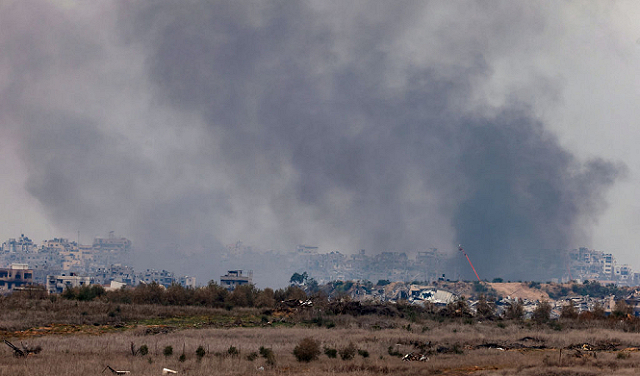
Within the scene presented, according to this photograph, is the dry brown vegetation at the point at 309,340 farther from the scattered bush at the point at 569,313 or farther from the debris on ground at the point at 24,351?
the scattered bush at the point at 569,313

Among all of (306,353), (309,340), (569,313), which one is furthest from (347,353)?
(569,313)

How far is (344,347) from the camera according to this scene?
36156 mm

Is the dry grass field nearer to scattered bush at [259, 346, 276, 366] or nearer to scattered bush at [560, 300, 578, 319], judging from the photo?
scattered bush at [259, 346, 276, 366]

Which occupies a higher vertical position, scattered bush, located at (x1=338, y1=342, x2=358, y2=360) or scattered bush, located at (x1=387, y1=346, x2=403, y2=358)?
scattered bush, located at (x1=338, y1=342, x2=358, y2=360)

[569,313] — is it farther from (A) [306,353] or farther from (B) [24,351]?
(B) [24,351]

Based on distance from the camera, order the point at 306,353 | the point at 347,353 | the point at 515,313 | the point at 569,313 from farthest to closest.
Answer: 1. the point at 515,313
2. the point at 569,313
3. the point at 347,353
4. the point at 306,353

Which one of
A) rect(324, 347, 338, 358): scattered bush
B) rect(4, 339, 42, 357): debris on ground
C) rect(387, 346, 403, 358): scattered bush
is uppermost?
rect(4, 339, 42, 357): debris on ground

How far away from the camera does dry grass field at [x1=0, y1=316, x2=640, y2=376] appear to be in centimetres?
2815

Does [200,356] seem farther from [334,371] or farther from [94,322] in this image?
[94,322]

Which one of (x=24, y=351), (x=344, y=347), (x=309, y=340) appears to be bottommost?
(x=344, y=347)

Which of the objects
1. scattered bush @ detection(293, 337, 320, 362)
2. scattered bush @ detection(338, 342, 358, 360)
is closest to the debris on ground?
scattered bush @ detection(293, 337, 320, 362)

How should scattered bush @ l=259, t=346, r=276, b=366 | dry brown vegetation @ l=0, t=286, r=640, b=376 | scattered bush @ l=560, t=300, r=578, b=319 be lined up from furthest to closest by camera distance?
scattered bush @ l=560, t=300, r=578, b=319 → scattered bush @ l=259, t=346, r=276, b=366 → dry brown vegetation @ l=0, t=286, r=640, b=376

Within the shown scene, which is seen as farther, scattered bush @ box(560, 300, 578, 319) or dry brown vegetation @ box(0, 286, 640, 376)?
scattered bush @ box(560, 300, 578, 319)

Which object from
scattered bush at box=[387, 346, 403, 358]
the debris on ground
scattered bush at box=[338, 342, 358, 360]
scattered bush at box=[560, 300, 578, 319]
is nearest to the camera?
the debris on ground
